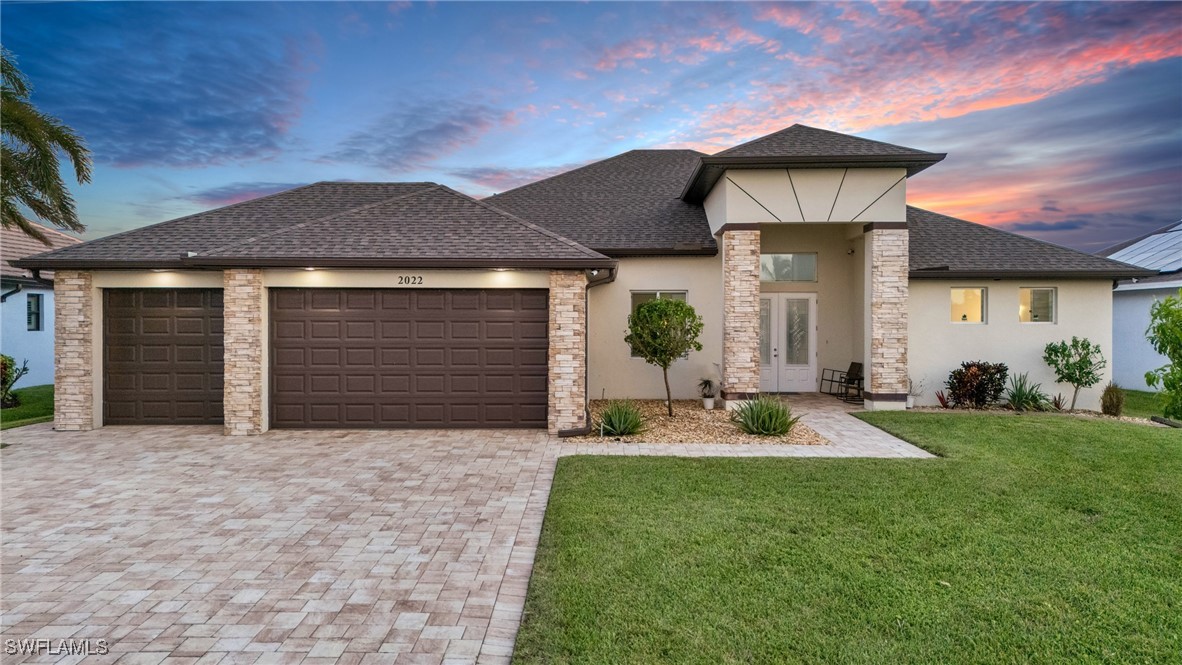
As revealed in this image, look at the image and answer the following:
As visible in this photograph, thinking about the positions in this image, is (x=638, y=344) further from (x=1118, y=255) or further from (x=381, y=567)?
(x=1118, y=255)

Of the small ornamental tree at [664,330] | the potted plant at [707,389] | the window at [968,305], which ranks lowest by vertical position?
the potted plant at [707,389]

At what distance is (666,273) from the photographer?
13594mm

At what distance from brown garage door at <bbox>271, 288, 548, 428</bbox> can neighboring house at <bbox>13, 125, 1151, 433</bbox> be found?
37mm

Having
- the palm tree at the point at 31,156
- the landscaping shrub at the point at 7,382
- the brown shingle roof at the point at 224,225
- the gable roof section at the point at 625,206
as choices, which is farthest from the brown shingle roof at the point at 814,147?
the landscaping shrub at the point at 7,382

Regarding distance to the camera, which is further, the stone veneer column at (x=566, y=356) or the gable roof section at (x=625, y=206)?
the gable roof section at (x=625, y=206)

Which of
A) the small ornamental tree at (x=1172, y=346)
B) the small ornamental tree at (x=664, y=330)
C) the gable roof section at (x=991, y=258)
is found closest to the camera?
the small ornamental tree at (x=1172, y=346)

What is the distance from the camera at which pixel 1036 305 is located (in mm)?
13055

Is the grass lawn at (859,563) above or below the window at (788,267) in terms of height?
below

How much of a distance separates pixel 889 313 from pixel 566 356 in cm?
729

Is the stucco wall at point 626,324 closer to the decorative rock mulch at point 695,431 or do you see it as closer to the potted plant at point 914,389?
the decorative rock mulch at point 695,431

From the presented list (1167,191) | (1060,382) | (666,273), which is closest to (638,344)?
(666,273)

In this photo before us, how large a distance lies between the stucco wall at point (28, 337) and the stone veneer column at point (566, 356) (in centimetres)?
1747

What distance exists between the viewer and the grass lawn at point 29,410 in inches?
439

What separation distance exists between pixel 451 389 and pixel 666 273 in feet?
20.3
